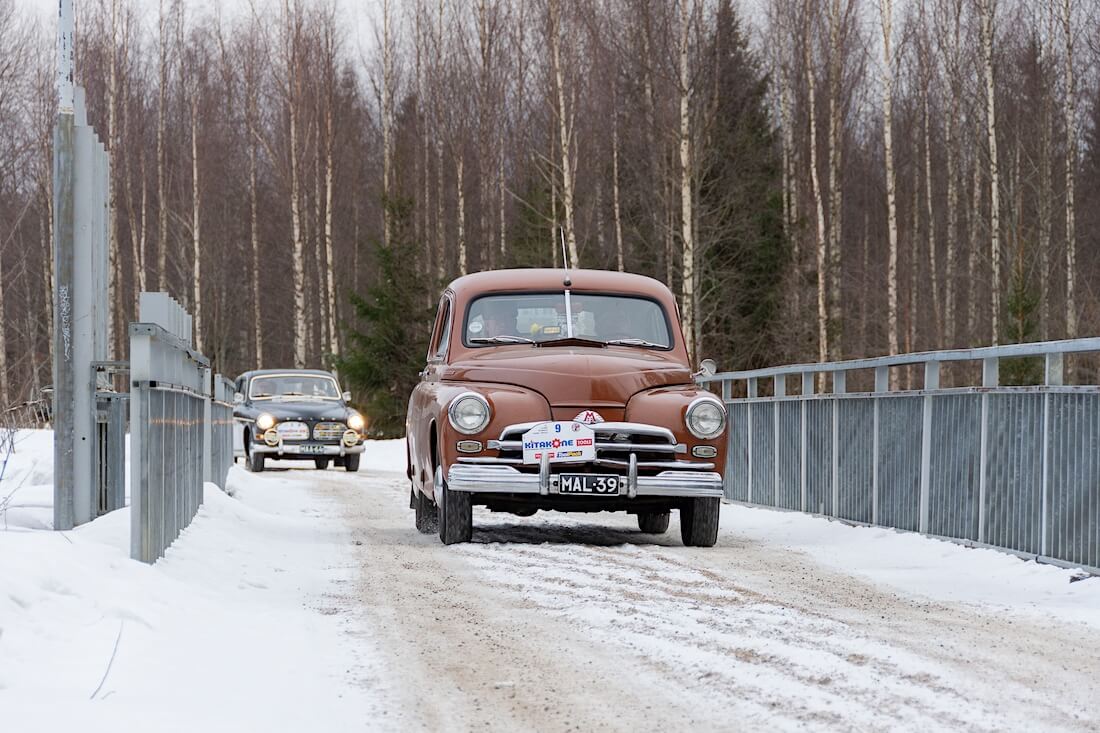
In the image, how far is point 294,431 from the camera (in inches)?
984

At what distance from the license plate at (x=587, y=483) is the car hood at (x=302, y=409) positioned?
48.9ft

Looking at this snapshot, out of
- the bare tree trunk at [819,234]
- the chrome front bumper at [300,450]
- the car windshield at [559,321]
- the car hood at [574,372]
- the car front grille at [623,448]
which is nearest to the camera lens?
the car front grille at [623,448]

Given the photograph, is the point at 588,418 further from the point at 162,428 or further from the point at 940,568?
the point at 162,428

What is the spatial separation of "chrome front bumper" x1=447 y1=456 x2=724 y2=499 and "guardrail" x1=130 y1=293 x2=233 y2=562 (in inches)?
73.1

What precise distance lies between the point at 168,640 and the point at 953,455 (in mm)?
6213

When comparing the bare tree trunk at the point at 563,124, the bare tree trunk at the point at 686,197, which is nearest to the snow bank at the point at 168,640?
the bare tree trunk at the point at 686,197

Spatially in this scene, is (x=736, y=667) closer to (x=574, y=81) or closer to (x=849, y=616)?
(x=849, y=616)

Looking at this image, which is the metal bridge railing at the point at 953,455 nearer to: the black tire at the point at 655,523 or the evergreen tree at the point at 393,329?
the black tire at the point at 655,523

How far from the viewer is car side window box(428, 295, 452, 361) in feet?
40.7

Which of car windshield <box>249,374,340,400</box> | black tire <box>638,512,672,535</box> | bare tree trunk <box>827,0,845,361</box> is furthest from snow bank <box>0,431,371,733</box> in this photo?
bare tree trunk <box>827,0,845,361</box>

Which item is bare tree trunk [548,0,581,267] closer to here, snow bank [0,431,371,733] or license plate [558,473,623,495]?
license plate [558,473,623,495]

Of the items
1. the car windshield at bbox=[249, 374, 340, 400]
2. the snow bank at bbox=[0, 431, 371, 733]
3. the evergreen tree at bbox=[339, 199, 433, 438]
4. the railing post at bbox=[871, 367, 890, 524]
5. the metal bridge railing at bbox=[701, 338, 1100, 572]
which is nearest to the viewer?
the snow bank at bbox=[0, 431, 371, 733]

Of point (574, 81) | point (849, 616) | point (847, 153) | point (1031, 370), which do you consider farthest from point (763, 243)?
point (849, 616)

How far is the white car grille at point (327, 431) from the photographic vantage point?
2512 centimetres
